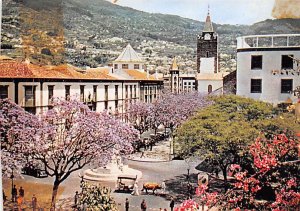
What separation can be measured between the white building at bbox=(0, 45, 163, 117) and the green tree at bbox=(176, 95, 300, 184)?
317 millimetres

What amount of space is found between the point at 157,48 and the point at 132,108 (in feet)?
1.28

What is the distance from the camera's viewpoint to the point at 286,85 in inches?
115

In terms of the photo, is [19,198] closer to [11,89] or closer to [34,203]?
[34,203]

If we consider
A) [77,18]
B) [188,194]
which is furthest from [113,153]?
[77,18]

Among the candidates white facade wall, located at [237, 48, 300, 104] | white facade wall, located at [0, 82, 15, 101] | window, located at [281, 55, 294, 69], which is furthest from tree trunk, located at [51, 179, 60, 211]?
window, located at [281, 55, 294, 69]

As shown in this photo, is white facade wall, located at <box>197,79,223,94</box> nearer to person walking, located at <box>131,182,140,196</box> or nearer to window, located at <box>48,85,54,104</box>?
person walking, located at <box>131,182,140,196</box>

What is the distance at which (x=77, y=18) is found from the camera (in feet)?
9.70

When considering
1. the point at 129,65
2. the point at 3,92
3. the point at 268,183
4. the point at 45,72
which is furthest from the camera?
the point at 129,65

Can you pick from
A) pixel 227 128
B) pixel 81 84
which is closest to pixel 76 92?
pixel 81 84

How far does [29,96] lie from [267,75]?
4.10 ft

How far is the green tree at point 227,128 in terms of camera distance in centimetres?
288

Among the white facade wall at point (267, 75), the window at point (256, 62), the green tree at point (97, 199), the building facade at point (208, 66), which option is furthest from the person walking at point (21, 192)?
the window at point (256, 62)

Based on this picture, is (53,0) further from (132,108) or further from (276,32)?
(276,32)

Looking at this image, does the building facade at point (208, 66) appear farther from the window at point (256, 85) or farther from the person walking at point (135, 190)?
the person walking at point (135, 190)
